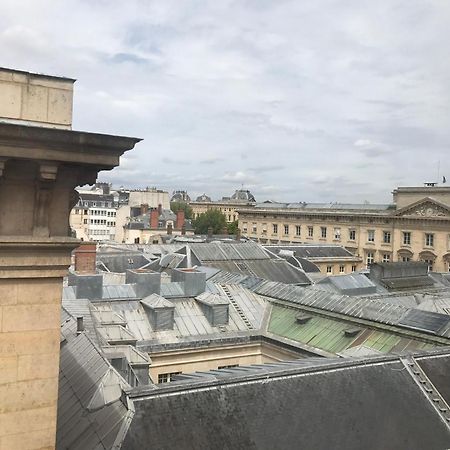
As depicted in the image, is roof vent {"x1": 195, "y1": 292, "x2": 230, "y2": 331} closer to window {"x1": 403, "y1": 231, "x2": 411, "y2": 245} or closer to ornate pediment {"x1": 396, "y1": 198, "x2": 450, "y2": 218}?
ornate pediment {"x1": 396, "y1": 198, "x2": 450, "y2": 218}

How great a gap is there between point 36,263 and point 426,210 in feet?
270

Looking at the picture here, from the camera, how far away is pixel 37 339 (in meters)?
7.28

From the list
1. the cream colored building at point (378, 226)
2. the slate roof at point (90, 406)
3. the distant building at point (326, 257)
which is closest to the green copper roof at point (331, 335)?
the slate roof at point (90, 406)

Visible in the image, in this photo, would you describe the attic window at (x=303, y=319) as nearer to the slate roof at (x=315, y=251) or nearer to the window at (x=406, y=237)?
the slate roof at (x=315, y=251)

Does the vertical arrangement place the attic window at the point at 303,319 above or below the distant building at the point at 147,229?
below

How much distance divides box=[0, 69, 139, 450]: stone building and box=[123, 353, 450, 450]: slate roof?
12.6 feet

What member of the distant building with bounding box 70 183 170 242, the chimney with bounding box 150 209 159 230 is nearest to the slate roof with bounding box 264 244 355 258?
the chimney with bounding box 150 209 159 230

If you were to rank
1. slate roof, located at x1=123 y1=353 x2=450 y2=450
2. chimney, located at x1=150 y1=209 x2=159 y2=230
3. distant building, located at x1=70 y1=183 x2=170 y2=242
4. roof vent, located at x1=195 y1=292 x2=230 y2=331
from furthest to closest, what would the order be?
distant building, located at x1=70 y1=183 x2=170 y2=242, chimney, located at x1=150 y1=209 x2=159 y2=230, roof vent, located at x1=195 y1=292 x2=230 y2=331, slate roof, located at x1=123 y1=353 x2=450 y2=450

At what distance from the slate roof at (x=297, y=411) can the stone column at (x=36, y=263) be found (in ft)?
12.4

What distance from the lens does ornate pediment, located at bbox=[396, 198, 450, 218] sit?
79.6 meters

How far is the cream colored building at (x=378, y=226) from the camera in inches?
3174

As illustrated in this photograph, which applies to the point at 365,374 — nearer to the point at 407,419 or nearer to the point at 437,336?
the point at 407,419

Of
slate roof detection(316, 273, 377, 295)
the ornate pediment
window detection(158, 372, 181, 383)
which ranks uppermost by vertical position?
the ornate pediment

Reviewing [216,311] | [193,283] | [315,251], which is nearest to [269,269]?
[193,283]
